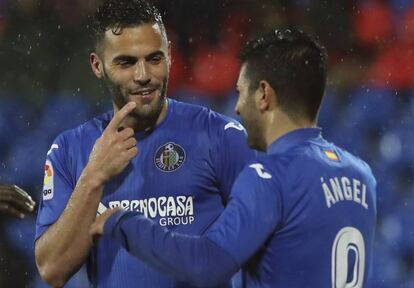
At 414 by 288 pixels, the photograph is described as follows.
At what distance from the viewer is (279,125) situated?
1.75 m

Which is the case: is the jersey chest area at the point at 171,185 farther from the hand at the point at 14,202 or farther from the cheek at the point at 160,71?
the hand at the point at 14,202

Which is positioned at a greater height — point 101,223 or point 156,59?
point 156,59

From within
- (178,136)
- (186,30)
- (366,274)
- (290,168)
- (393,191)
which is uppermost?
(186,30)

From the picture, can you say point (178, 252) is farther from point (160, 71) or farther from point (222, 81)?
point (222, 81)

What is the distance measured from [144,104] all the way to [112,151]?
0.19 m

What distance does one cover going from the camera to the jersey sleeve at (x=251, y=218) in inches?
63.2

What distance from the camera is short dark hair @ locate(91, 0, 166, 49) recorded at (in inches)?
89.1

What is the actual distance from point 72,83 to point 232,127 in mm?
2692

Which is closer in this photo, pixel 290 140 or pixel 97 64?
pixel 290 140

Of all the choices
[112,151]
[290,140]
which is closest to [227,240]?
[290,140]

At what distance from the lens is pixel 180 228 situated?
85.8 inches

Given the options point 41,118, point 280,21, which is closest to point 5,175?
point 41,118

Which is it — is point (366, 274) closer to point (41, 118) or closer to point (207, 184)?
point (207, 184)

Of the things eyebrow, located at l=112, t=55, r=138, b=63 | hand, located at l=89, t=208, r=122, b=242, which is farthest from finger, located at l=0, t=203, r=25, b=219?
hand, located at l=89, t=208, r=122, b=242
